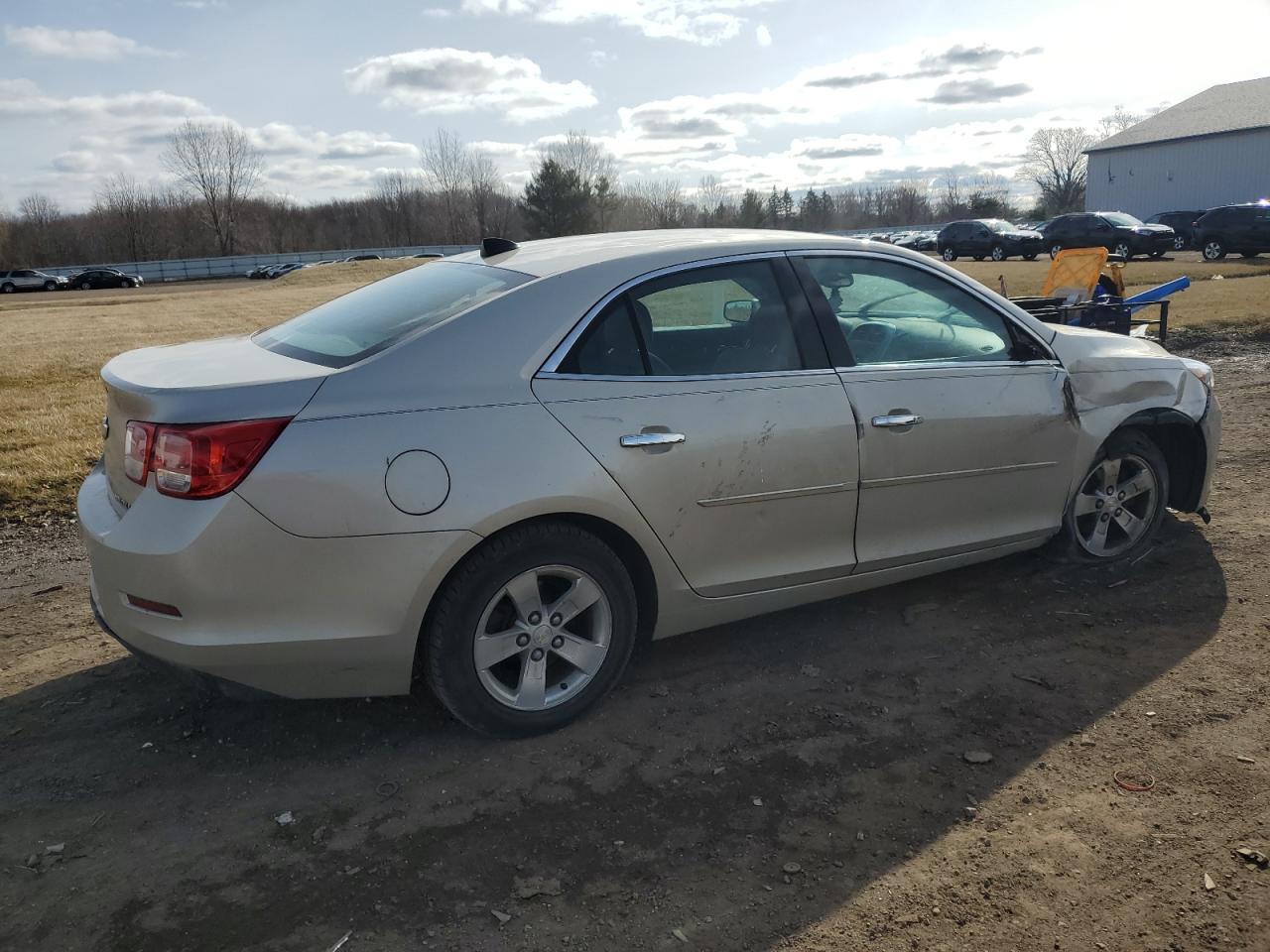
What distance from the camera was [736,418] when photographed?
3.55 meters

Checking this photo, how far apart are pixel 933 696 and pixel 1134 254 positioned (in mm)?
35568

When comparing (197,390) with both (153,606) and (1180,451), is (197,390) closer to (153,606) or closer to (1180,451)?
(153,606)

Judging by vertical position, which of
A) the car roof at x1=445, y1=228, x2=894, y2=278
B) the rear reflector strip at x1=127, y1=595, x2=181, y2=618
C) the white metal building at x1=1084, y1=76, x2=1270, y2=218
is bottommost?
the rear reflector strip at x1=127, y1=595, x2=181, y2=618

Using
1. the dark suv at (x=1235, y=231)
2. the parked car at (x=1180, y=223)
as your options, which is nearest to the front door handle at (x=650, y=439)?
the dark suv at (x=1235, y=231)

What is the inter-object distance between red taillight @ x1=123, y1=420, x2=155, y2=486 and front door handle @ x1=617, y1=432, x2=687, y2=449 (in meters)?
1.47

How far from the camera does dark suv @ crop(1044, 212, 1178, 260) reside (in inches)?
1293

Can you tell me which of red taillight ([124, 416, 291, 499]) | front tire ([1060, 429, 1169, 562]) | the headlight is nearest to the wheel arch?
front tire ([1060, 429, 1169, 562])

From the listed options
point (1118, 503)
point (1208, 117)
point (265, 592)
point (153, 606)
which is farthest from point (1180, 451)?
point (1208, 117)

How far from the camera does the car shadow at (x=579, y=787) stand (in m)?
2.60

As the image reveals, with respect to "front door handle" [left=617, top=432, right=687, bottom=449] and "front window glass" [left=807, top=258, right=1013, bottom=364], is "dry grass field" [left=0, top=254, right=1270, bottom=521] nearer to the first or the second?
"front door handle" [left=617, top=432, right=687, bottom=449]

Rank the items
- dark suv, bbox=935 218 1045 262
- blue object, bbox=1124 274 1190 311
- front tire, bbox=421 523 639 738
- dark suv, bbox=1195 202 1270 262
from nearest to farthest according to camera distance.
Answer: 1. front tire, bbox=421 523 639 738
2. blue object, bbox=1124 274 1190 311
3. dark suv, bbox=1195 202 1270 262
4. dark suv, bbox=935 218 1045 262

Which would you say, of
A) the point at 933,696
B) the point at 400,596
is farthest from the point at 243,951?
the point at 933,696

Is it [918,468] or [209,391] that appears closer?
[209,391]

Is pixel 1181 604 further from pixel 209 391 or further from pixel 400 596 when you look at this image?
pixel 209 391
